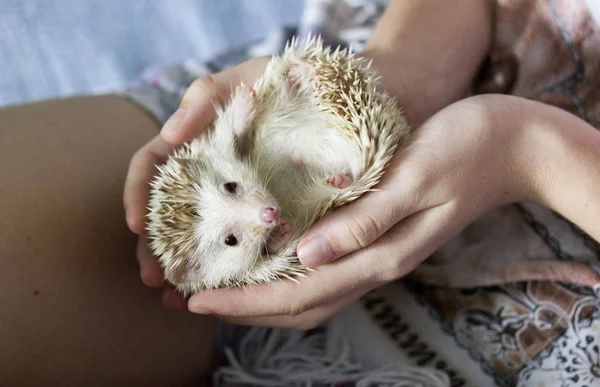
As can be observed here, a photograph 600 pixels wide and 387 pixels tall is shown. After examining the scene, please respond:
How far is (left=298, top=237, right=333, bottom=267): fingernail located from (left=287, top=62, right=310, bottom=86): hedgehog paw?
0.39 metres

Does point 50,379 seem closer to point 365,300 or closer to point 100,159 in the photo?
point 100,159

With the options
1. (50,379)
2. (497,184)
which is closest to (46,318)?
(50,379)

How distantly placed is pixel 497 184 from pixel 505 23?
576mm

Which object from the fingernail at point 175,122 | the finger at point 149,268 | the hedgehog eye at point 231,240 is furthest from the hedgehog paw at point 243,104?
the finger at point 149,268

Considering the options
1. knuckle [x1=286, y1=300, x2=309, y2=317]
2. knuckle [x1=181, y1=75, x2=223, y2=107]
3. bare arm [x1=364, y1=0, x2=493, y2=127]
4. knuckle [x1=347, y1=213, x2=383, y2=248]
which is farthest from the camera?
bare arm [x1=364, y1=0, x2=493, y2=127]

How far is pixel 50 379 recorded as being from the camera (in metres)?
1.22

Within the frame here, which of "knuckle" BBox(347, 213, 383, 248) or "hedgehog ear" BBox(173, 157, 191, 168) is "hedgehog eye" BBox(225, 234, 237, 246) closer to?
"hedgehog ear" BBox(173, 157, 191, 168)

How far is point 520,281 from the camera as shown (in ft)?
4.51

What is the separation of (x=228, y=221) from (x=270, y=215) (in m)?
0.16

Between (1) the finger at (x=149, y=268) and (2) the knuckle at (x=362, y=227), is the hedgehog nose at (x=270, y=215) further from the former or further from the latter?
(1) the finger at (x=149, y=268)

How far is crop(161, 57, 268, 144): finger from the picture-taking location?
130 cm

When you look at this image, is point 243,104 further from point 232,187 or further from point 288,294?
point 288,294

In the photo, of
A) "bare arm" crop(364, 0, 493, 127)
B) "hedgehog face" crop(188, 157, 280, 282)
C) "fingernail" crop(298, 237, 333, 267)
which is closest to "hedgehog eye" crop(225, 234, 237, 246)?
"hedgehog face" crop(188, 157, 280, 282)

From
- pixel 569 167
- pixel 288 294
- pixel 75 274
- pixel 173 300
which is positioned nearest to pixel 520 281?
pixel 569 167
